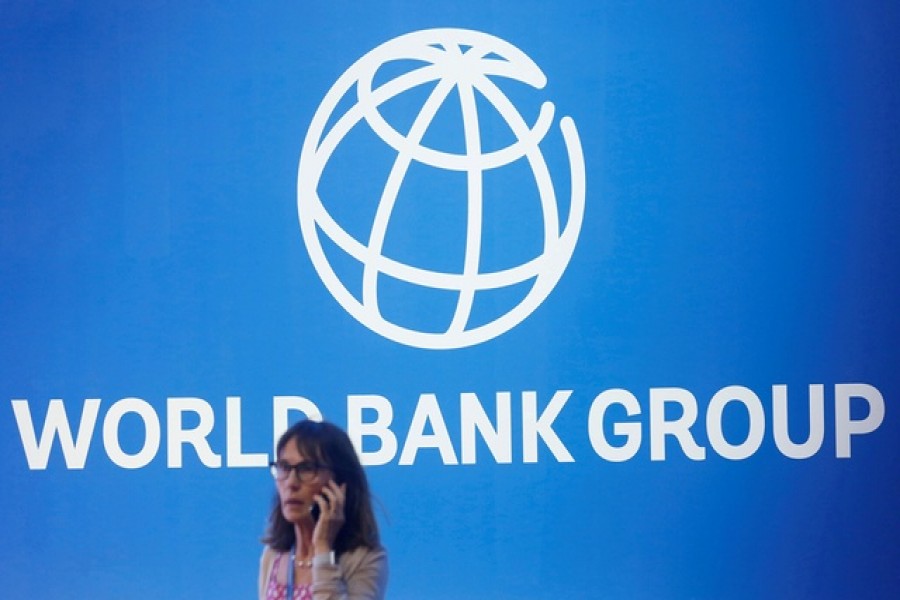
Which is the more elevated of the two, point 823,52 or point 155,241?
point 823,52

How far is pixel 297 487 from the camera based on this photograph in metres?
3.46

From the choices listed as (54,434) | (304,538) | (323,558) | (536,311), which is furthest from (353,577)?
(54,434)

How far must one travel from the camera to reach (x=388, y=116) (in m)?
3.59

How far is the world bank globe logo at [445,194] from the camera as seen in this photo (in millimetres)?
3570

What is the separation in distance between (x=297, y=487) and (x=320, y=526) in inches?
7.2

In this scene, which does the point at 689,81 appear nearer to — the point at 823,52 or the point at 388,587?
the point at 823,52

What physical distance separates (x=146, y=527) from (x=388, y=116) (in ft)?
4.92

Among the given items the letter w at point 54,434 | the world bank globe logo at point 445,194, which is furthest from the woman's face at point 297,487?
the letter w at point 54,434

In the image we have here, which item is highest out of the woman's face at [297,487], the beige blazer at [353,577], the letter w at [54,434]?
the letter w at [54,434]

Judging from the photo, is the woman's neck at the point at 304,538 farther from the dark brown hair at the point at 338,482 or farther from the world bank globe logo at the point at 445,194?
the world bank globe logo at the point at 445,194

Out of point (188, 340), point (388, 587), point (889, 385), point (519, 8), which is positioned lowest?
point (388, 587)

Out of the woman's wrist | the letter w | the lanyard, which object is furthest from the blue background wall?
the woman's wrist

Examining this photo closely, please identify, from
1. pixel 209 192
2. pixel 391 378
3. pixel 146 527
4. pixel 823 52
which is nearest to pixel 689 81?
pixel 823 52

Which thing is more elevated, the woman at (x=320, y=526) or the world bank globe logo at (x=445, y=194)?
the world bank globe logo at (x=445, y=194)
